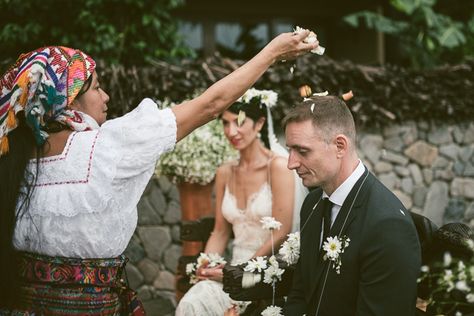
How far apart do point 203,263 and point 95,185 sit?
1.77 m

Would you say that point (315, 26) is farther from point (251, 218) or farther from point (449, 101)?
point (251, 218)

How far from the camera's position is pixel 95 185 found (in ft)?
6.86

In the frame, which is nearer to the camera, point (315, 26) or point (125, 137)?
point (125, 137)

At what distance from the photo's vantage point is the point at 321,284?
2547 mm

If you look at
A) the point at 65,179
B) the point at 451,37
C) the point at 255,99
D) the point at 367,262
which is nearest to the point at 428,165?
the point at 451,37

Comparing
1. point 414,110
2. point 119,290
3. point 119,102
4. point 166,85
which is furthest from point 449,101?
point 119,290

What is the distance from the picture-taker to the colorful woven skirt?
86.0 inches

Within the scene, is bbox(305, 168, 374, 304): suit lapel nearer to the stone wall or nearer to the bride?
the bride

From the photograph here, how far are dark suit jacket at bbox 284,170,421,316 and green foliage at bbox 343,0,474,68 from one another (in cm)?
695

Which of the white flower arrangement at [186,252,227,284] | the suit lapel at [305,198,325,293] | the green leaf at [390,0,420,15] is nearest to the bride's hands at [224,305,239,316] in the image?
the white flower arrangement at [186,252,227,284]

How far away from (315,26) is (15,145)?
32.2 feet

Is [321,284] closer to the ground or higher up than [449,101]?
closer to the ground

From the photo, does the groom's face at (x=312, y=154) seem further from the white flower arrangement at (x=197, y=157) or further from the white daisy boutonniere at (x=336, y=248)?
the white flower arrangement at (x=197, y=157)

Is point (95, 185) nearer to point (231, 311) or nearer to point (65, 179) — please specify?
point (65, 179)
